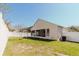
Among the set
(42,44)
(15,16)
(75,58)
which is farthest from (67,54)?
(15,16)

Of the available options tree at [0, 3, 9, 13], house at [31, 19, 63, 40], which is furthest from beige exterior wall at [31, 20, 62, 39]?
tree at [0, 3, 9, 13]

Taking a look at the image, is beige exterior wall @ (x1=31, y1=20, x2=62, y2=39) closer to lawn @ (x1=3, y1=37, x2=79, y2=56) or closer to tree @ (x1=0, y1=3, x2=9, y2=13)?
lawn @ (x1=3, y1=37, x2=79, y2=56)

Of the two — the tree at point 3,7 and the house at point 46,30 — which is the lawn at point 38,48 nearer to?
the house at point 46,30

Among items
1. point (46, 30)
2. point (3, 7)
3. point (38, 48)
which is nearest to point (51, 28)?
point (46, 30)

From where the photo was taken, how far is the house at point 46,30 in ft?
10.0

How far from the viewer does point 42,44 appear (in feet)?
10.0

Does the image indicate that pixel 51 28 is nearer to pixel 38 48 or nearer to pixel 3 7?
pixel 38 48

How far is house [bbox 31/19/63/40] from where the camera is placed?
3.06 metres

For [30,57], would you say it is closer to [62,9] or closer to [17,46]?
[17,46]

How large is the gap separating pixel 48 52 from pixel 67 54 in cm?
26

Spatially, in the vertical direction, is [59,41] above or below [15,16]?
below

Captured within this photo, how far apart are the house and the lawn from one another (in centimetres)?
9

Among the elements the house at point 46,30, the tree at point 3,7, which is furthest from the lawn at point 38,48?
the tree at point 3,7

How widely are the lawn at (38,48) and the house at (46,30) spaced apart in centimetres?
9
